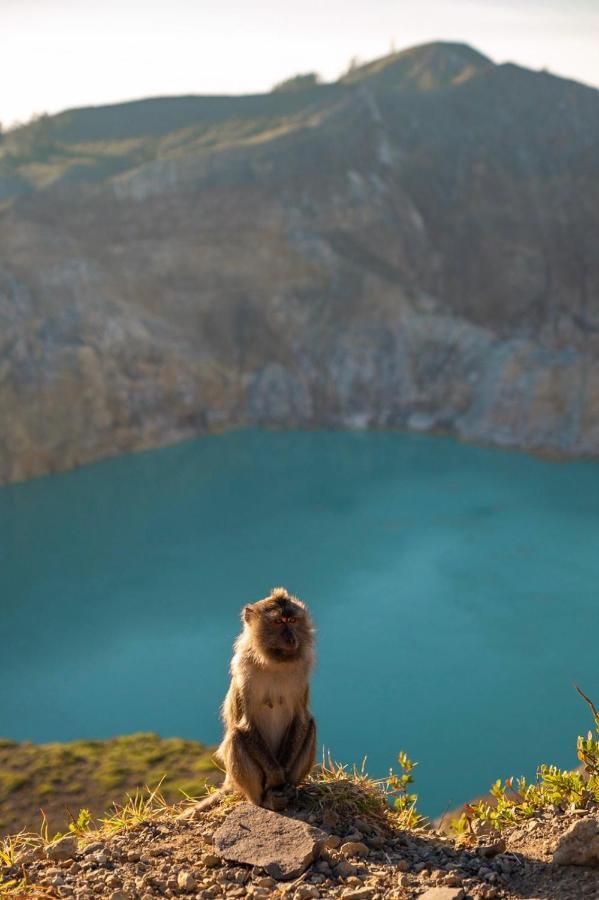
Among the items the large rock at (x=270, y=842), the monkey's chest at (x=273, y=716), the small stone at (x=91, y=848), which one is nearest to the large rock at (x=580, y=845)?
the large rock at (x=270, y=842)

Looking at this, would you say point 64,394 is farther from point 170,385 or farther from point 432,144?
point 432,144

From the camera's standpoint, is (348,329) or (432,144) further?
(432,144)

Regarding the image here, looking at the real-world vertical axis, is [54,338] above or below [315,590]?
above

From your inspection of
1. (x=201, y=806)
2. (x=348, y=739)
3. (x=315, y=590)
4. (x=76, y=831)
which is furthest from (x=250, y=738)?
(x=315, y=590)

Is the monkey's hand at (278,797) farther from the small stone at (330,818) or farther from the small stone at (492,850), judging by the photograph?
the small stone at (492,850)

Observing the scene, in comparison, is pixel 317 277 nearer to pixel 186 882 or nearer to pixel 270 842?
pixel 270 842

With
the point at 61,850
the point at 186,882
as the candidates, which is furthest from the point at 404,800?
the point at 61,850

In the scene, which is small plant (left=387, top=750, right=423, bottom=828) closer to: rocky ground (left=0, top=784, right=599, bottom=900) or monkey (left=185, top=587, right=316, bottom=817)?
rocky ground (left=0, top=784, right=599, bottom=900)

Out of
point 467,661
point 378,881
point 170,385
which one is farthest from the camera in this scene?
point 170,385
